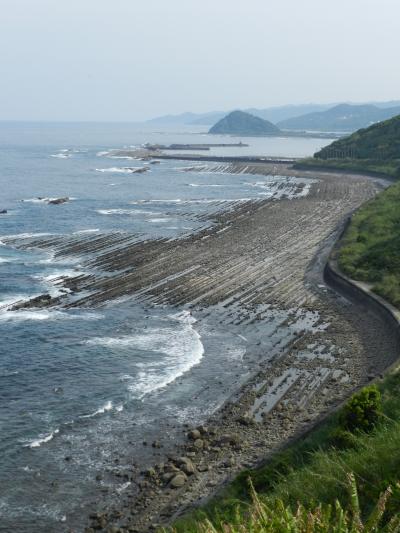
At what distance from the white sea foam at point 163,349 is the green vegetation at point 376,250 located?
13.0 metres

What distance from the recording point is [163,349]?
32906 millimetres

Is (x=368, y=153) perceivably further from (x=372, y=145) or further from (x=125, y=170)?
(x=125, y=170)

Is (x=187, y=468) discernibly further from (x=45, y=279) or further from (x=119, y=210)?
(x=119, y=210)

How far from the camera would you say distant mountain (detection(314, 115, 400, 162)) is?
5241 inches

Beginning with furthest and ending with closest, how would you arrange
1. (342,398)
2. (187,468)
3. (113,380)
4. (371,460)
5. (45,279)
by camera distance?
(45,279)
(113,380)
(342,398)
(187,468)
(371,460)

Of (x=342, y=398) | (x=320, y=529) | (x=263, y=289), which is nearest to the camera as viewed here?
(x=320, y=529)

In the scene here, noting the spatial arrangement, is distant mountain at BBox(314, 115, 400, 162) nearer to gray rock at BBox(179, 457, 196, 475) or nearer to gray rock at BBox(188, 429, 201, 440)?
gray rock at BBox(188, 429, 201, 440)

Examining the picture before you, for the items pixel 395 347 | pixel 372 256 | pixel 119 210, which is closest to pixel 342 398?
pixel 395 347

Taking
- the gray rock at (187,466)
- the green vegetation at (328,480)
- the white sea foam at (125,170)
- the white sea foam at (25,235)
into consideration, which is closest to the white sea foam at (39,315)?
the gray rock at (187,466)

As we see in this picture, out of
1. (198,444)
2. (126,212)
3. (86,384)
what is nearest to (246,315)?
(86,384)

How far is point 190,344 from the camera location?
110ft

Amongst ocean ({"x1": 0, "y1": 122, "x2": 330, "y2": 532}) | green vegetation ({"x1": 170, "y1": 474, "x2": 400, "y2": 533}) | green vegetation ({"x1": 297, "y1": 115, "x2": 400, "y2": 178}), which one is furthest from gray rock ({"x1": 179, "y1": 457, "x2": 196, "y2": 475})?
green vegetation ({"x1": 297, "y1": 115, "x2": 400, "y2": 178})

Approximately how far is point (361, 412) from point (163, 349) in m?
14.6

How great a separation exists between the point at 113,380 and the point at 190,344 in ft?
20.0
